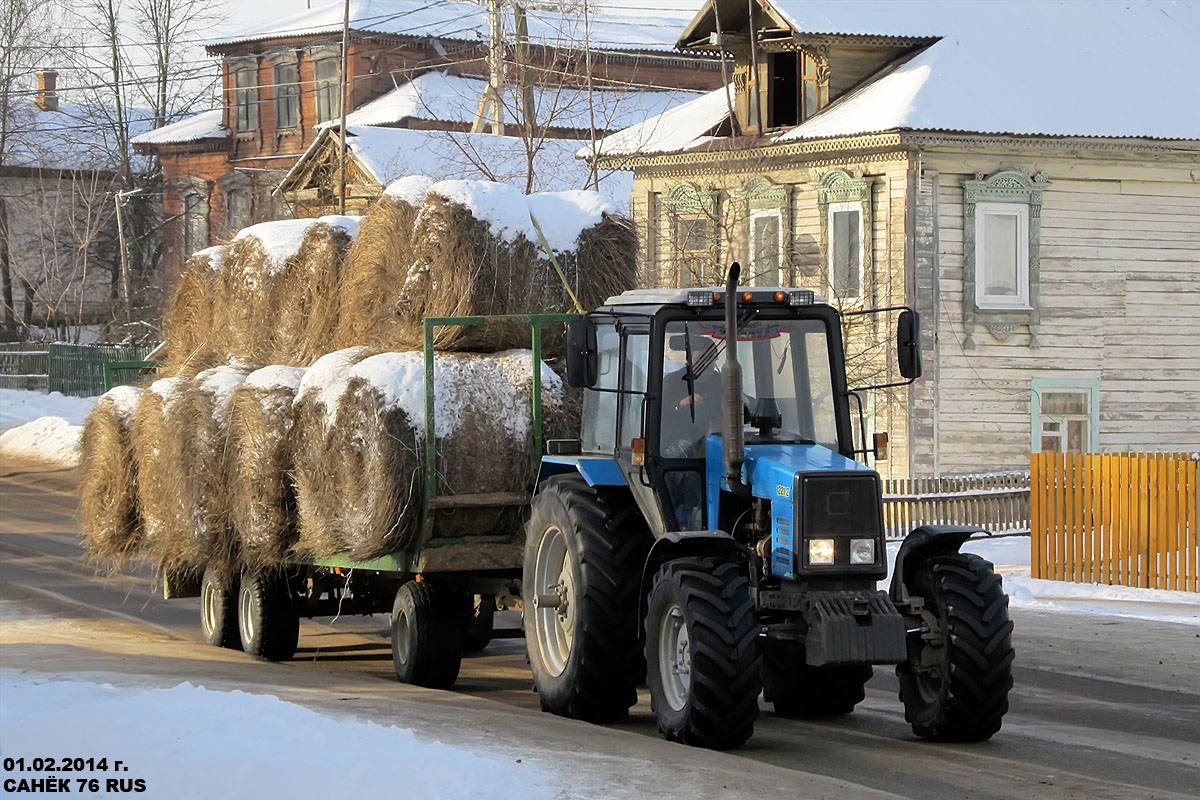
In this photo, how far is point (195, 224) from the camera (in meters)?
58.1

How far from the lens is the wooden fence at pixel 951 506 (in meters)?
24.4

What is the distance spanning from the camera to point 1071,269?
92.3ft

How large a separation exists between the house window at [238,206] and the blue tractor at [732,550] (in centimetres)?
4456

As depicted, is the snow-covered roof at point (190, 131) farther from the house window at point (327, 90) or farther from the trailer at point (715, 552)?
the trailer at point (715, 552)

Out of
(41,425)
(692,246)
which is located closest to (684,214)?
(692,246)

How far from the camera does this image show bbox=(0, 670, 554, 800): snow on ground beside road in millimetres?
6898

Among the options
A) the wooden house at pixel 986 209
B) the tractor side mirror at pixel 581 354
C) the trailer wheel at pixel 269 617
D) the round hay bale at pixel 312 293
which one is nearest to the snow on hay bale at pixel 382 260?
the round hay bale at pixel 312 293

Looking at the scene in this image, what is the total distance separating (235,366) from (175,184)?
46931 mm

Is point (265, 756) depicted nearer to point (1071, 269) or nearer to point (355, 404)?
point (355, 404)

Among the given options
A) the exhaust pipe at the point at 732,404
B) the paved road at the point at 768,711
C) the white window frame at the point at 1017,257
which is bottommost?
the paved road at the point at 768,711

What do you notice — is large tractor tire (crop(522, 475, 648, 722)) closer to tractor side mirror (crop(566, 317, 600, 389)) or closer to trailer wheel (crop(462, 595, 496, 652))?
tractor side mirror (crop(566, 317, 600, 389))

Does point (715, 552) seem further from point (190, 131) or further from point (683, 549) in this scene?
point (190, 131)

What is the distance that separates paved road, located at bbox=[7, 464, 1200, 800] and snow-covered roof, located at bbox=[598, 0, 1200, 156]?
40.6 feet

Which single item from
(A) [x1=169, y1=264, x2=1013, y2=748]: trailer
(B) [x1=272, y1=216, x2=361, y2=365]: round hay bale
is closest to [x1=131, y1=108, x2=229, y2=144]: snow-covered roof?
(B) [x1=272, y1=216, x2=361, y2=365]: round hay bale
